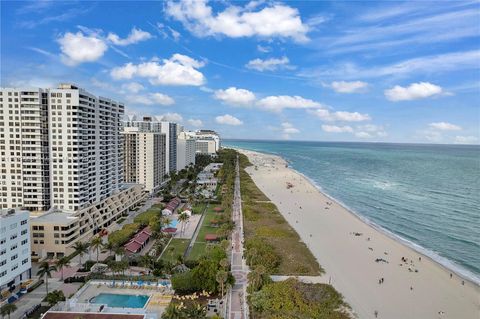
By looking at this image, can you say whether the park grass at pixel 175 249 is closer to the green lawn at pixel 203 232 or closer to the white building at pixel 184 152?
the green lawn at pixel 203 232

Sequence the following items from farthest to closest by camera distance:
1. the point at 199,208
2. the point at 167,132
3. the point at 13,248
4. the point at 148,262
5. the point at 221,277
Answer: the point at 167,132 → the point at 199,208 → the point at 148,262 → the point at 13,248 → the point at 221,277

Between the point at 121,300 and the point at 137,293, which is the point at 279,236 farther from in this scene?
the point at 121,300

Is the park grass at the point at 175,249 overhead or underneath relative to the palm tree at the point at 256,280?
underneath

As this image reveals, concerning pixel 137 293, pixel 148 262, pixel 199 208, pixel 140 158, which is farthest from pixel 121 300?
pixel 140 158

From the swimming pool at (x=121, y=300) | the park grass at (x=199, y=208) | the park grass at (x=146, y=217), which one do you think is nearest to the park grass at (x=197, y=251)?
the swimming pool at (x=121, y=300)

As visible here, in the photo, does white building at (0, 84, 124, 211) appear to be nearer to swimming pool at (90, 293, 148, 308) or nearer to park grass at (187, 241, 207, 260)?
park grass at (187, 241, 207, 260)

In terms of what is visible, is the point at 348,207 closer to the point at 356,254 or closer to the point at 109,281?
the point at 356,254

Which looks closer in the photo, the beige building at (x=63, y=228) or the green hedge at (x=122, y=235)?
the beige building at (x=63, y=228)
